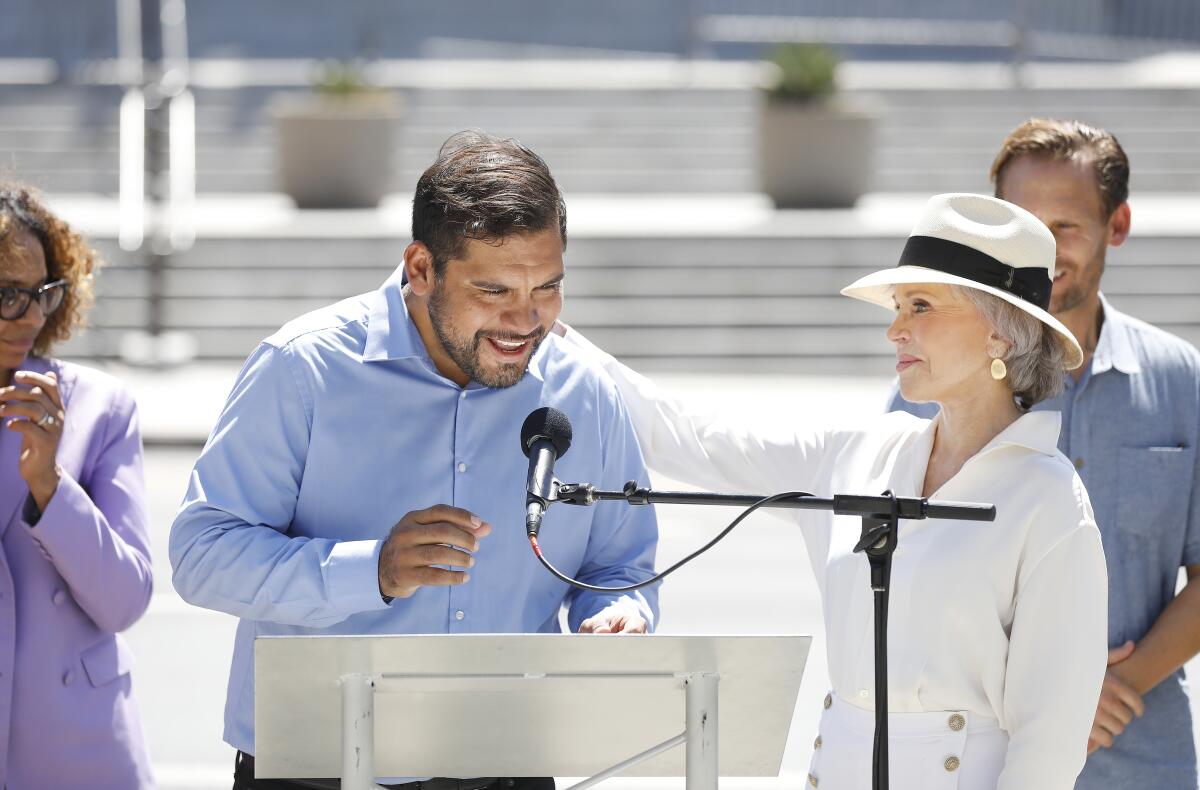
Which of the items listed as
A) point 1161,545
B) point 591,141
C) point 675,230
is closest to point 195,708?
point 1161,545

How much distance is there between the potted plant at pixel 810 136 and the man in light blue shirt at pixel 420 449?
13.9 m

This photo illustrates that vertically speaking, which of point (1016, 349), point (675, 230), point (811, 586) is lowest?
point (811, 586)

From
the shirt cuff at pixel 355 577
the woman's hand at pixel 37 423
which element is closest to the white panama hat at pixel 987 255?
the shirt cuff at pixel 355 577

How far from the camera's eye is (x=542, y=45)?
24672 mm

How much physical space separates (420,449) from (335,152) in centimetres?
1431

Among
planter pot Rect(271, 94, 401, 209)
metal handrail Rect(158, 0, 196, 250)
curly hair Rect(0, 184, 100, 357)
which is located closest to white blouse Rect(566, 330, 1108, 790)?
curly hair Rect(0, 184, 100, 357)

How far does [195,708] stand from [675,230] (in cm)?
937

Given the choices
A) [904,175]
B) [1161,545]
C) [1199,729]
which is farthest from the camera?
[904,175]

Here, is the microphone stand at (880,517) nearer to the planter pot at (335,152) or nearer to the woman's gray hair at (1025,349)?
the woman's gray hair at (1025,349)

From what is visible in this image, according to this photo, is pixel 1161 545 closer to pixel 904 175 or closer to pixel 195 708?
pixel 195 708

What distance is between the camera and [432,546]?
297 centimetres

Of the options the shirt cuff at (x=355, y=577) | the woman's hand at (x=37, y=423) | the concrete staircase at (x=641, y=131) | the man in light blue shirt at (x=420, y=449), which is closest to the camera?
the shirt cuff at (x=355, y=577)

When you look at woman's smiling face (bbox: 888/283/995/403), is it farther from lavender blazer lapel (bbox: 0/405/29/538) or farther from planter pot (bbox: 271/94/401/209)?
planter pot (bbox: 271/94/401/209)

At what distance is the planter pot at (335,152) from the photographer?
1720cm
